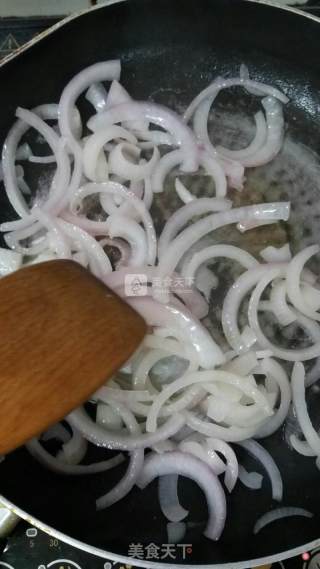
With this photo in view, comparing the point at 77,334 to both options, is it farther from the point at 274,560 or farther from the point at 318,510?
the point at 318,510

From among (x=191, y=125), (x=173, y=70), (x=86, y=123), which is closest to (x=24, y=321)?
(x=86, y=123)

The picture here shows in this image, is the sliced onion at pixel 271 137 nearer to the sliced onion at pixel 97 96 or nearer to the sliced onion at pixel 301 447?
the sliced onion at pixel 97 96

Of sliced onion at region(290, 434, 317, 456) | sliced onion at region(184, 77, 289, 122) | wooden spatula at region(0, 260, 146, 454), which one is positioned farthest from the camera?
sliced onion at region(184, 77, 289, 122)

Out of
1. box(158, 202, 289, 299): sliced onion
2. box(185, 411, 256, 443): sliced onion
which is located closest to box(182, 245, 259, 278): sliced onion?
box(158, 202, 289, 299): sliced onion

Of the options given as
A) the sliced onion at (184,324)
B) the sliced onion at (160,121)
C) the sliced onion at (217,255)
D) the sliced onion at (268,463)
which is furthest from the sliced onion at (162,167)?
the sliced onion at (268,463)

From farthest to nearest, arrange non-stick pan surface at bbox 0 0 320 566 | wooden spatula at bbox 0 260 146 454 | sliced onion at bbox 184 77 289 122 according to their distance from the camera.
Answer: sliced onion at bbox 184 77 289 122 → non-stick pan surface at bbox 0 0 320 566 → wooden spatula at bbox 0 260 146 454

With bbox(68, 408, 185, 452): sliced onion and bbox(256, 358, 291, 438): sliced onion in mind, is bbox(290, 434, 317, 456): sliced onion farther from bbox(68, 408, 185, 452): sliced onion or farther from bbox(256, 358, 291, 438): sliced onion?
bbox(68, 408, 185, 452): sliced onion
